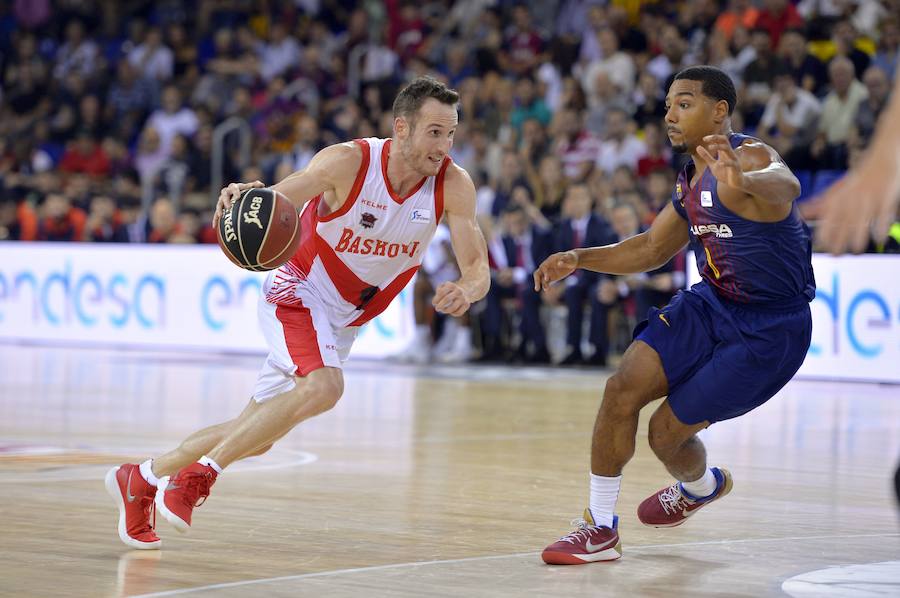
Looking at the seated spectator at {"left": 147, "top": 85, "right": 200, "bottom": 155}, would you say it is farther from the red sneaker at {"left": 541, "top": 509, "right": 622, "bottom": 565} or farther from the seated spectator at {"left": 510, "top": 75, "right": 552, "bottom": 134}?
the red sneaker at {"left": 541, "top": 509, "right": 622, "bottom": 565}

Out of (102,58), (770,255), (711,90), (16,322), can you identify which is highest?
(102,58)

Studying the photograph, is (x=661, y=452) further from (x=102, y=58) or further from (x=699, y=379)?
(x=102, y=58)

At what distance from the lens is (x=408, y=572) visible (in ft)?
16.6

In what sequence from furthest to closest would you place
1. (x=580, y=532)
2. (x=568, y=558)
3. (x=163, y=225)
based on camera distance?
(x=163, y=225) < (x=580, y=532) < (x=568, y=558)

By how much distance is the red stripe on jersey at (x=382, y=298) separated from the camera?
20.9 ft

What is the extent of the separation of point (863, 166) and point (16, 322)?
16.4m

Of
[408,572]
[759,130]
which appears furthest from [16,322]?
[408,572]

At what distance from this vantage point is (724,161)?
492 cm

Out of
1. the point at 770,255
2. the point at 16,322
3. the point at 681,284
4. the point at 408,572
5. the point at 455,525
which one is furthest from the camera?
the point at 16,322

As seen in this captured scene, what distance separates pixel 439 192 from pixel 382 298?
52 centimetres

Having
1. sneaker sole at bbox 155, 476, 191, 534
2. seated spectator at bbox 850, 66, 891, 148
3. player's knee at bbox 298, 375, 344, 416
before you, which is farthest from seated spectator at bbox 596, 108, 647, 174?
sneaker sole at bbox 155, 476, 191, 534

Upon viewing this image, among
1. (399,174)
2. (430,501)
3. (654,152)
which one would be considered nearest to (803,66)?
(654,152)

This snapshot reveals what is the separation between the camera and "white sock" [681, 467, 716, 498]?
19.5 feet

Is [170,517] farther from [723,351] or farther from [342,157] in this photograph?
[723,351]
